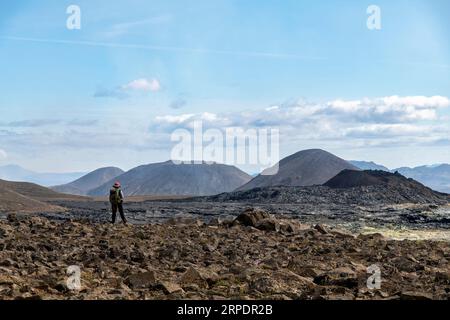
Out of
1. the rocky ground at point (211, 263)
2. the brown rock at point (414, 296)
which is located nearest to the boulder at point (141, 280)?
the rocky ground at point (211, 263)

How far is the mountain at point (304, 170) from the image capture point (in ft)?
461

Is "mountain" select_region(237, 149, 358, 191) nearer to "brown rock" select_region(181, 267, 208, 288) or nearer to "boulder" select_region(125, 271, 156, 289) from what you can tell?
"brown rock" select_region(181, 267, 208, 288)

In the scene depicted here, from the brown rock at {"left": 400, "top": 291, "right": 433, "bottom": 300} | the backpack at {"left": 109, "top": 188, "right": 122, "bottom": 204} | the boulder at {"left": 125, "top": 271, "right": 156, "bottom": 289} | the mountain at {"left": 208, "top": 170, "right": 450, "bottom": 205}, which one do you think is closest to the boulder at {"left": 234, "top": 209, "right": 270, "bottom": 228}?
the backpack at {"left": 109, "top": 188, "right": 122, "bottom": 204}

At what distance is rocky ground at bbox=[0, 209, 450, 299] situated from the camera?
35.3 feet

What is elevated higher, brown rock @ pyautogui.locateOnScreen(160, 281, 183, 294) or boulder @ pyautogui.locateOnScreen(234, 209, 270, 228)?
boulder @ pyautogui.locateOnScreen(234, 209, 270, 228)

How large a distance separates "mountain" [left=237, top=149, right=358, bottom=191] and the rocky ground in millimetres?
114209

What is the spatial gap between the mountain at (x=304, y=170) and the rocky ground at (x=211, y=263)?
11421 centimetres

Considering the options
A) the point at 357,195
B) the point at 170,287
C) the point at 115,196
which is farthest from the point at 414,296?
the point at 357,195

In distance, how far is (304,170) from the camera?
14988 centimetres
